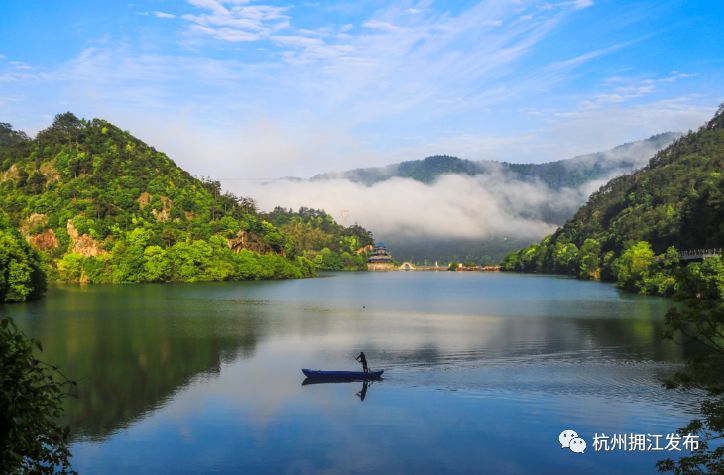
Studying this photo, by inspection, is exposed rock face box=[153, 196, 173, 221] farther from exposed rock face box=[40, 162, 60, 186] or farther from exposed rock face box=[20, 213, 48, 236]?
exposed rock face box=[40, 162, 60, 186]

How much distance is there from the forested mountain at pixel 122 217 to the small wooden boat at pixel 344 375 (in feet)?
372

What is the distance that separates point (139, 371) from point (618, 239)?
513 ft

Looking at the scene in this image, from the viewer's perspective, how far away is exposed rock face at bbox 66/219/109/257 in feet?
507

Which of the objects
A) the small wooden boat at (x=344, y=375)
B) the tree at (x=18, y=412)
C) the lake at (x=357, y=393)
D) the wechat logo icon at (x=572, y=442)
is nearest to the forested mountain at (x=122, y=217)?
the lake at (x=357, y=393)

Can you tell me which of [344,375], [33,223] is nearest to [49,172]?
[33,223]

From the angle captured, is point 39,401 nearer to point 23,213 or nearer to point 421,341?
point 421,341

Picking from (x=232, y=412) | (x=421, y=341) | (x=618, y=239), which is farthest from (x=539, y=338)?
(x=618, y=239)

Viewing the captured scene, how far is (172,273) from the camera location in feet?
497

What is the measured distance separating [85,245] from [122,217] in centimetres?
1137

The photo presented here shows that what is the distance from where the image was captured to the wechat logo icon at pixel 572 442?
28641 millimetres

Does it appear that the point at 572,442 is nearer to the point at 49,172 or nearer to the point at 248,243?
the point at 248,243

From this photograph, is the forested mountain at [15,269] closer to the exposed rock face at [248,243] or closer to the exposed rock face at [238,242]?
the exposed rock face at [248,243]

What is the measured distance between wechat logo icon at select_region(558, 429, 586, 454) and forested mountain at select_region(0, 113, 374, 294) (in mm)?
129165

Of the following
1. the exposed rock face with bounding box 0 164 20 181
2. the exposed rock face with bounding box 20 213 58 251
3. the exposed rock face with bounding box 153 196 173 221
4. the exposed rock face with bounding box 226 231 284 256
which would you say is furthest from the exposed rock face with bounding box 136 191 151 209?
the exposed rock face with bounding box 0 164 20 181
